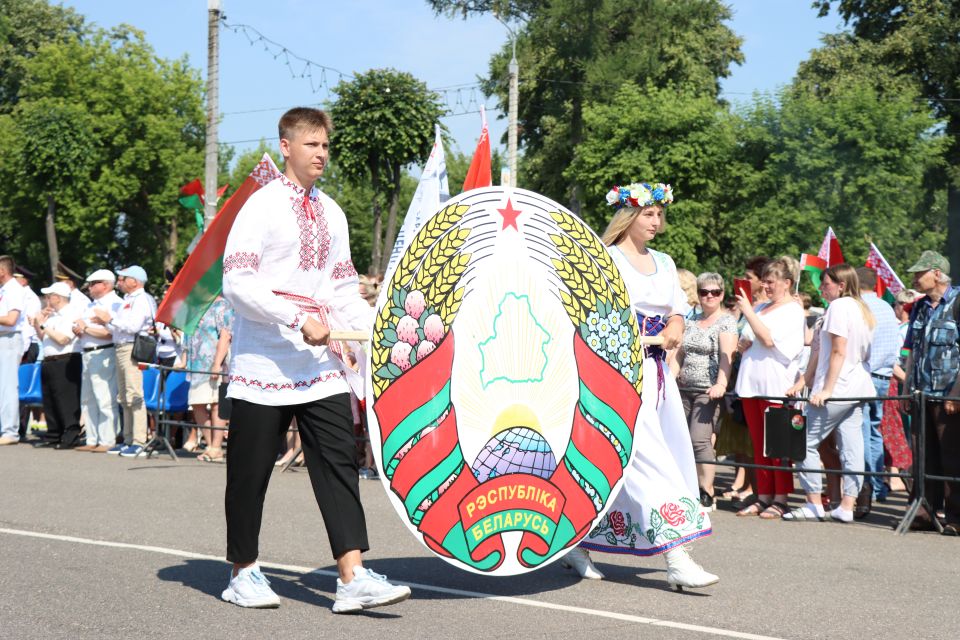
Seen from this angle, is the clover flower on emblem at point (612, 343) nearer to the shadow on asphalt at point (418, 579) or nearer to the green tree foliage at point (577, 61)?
the shadow on asphalt at point (418, 579)

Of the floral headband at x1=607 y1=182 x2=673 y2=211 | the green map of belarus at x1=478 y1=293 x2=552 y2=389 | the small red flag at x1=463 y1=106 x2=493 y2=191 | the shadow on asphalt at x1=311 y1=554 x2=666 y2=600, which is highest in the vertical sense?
the small red flag at x1=463 y1=106 x2=493 y2=191

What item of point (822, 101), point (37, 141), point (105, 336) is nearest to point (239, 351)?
point (105, 336)

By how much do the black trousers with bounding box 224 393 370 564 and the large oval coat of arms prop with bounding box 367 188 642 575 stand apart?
10.3 inches

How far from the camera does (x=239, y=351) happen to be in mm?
5879

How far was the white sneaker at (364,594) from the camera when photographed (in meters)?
5.66

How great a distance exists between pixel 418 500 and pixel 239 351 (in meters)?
1.05

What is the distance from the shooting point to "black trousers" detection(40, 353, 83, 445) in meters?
15.4

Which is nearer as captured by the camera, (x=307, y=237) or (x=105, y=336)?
(x=307, y=237)

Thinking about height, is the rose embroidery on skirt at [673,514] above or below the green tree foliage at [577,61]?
below

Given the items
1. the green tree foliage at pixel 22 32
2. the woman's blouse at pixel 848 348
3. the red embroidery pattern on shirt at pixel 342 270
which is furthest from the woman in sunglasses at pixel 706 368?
the green tree foliage at pixel 22 32

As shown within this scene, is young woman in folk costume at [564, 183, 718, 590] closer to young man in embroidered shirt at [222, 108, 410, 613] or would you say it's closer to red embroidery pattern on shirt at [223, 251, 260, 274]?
young man in embroidered shirt at [222, 108, 410, 613]

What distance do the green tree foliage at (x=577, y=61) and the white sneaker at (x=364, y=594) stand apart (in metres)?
37.4

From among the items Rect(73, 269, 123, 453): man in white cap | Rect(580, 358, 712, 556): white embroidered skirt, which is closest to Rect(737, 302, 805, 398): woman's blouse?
Rect(580, 358, 712, 556): white embroidered skirt

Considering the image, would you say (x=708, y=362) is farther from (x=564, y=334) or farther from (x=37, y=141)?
(x=37, y=141)
